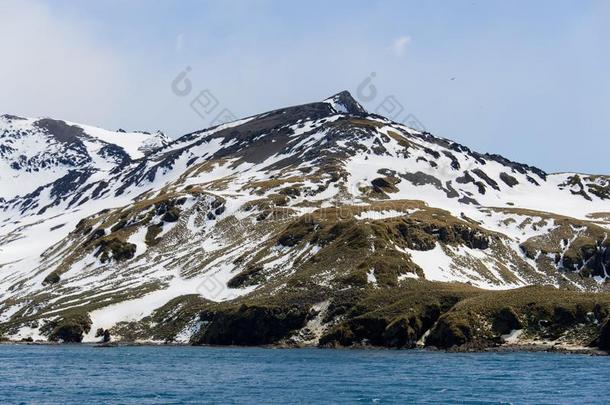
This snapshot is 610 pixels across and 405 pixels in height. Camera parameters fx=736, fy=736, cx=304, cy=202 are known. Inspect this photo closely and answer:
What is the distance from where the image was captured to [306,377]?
3132 inches

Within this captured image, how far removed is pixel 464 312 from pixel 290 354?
2983 cm

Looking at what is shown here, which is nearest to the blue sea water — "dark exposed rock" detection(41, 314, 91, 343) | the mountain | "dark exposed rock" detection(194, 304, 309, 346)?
the mountain

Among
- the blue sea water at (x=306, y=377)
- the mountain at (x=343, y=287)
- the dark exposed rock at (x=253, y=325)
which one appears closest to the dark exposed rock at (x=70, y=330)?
the mountain at (x=343, y=287)

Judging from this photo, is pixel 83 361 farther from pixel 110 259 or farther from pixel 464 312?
pixel 110 259

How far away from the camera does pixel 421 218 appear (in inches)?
7180

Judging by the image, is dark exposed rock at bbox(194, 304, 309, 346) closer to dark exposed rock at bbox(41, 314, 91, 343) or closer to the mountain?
the mountain

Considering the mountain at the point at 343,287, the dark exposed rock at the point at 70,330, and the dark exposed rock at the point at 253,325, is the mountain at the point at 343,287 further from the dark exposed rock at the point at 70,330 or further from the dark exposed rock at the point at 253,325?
the dark exposed rock at the point at 70,330

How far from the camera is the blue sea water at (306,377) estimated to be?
216 ft

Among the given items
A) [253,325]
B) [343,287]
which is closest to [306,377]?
[253,325]

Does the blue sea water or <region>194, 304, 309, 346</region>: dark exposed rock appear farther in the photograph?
<region>194, 304, 309, 346</region>: dark exposed rock

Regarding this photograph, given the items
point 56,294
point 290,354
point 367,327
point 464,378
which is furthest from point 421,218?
point 464,378

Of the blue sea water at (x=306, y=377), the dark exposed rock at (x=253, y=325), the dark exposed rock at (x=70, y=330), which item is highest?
the dark exposed rock at (x=70, y=330)

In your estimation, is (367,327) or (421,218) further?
(421,218)

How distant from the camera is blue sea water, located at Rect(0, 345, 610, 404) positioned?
65.7m
